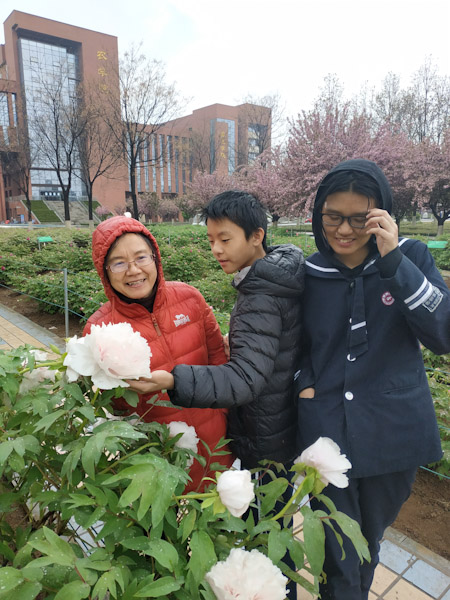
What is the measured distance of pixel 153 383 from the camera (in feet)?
3.33

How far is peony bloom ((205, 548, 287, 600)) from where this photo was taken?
682 millimetres

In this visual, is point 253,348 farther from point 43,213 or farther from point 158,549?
point 43,213

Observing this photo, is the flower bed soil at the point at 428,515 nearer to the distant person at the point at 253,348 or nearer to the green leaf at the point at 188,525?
the distant person at the point at 253,348

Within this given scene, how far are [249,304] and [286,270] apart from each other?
0.50 feet

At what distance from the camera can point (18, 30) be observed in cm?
4141

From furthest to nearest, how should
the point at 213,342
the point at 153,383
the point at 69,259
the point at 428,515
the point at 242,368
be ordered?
the point at 69,259 < the point at 428,515 < the point at 213,342 < the point at 242,368 < the point at 153,383

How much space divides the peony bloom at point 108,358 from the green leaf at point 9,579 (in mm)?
330

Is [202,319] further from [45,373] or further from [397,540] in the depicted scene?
[397,540]

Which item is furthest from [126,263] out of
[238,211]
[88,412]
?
[88,412]

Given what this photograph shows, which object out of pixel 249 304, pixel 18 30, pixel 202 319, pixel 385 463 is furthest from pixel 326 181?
pixel 18 30

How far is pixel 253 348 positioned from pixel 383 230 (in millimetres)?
468

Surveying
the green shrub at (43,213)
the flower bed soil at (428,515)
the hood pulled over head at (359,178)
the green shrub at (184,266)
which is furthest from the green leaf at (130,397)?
the green shrub at (43,213)

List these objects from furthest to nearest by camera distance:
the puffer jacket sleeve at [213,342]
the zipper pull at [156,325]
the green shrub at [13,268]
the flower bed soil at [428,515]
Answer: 1. the green shrub at [13,268]
2. the flower bed soil at [428,515]
3. the puffer jacket sleeve at [213,342]
4. the zipper pull at [156,325]

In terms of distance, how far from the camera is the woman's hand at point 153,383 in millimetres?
973
